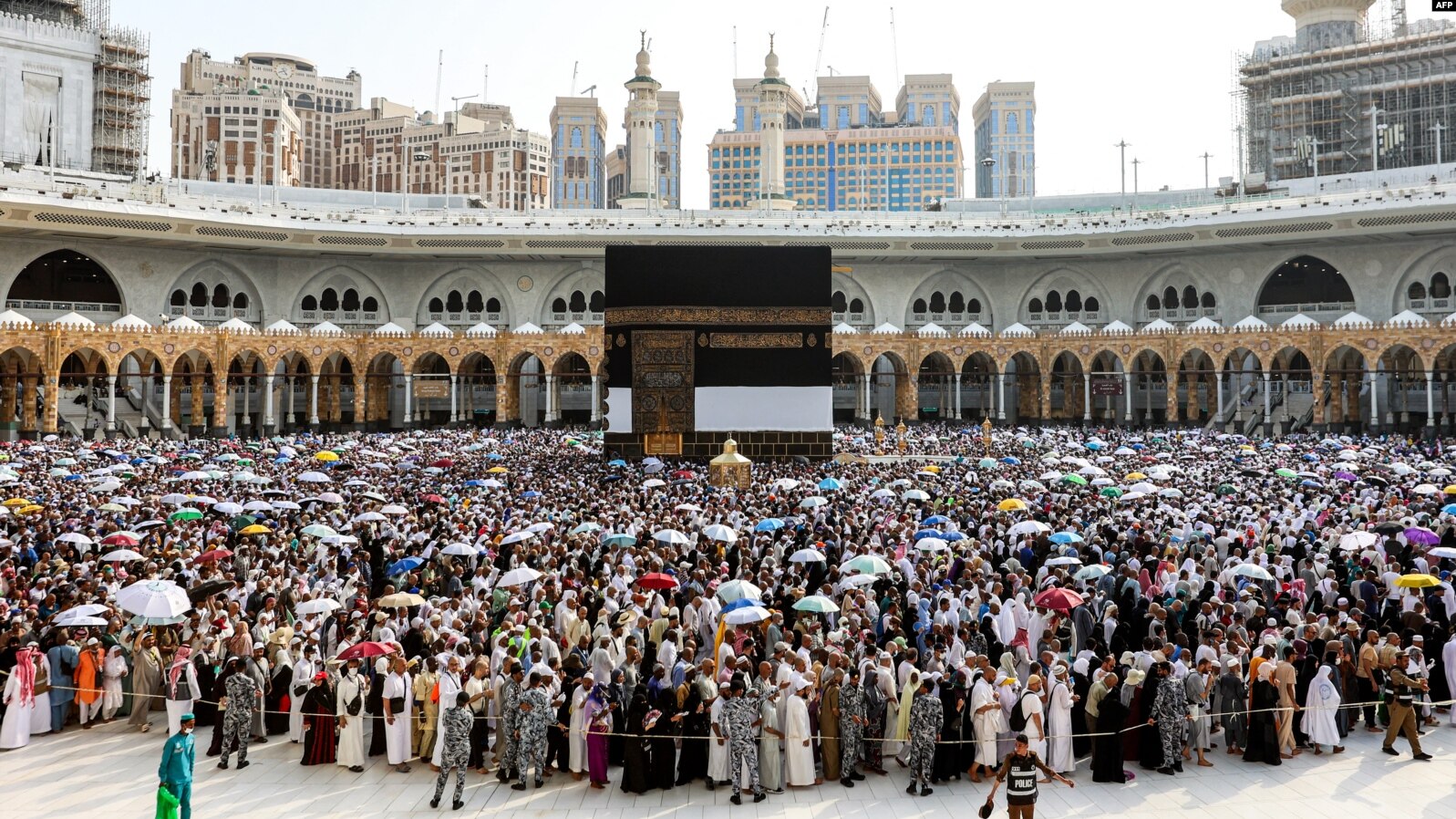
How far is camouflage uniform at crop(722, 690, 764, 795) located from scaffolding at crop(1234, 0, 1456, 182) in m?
48.3

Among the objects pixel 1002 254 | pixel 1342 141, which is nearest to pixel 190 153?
pixel 1002 254

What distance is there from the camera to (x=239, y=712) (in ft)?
26.9

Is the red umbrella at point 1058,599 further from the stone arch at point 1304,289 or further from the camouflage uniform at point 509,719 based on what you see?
the stone arch at point 1304,289

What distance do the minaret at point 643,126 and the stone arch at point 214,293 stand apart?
1752 centimetres

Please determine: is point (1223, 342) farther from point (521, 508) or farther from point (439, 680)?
point (439, 680)

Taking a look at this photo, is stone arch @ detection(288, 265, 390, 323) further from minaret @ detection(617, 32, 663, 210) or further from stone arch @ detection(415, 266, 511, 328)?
minaret @ detection(617, 32, 663, 210)

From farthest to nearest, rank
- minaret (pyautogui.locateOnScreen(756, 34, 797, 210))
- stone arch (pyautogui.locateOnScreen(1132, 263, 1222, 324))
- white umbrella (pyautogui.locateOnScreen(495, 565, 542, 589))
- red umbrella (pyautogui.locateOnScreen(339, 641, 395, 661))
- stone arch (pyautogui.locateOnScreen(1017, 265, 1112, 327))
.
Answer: minaret (pyautogui.locateOnScreen(756, 34, 797, 210)), stone arch (pyautogui.locateOnScreen(1017, 265, 1112, 327)), stone arch (pyautogui.locateOnScreen(1132, 263, 1222, 324)), white umbrella (pyautogui.locateOnScreen(495, 565, 542, 589)), red umbrella (pyautogui.locateOnScreen(339, 641, 395, 661))

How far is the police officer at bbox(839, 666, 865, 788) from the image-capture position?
307 inches

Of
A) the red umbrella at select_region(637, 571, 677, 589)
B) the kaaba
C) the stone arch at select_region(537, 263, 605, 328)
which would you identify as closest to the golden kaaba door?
the kaaba

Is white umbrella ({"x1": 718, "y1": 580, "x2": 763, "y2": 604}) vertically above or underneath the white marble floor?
above

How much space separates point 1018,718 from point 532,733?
11.6ft

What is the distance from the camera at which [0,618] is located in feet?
31.0

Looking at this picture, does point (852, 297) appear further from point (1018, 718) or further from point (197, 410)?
point (1018, 718)

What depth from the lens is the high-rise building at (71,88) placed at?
150 feet
